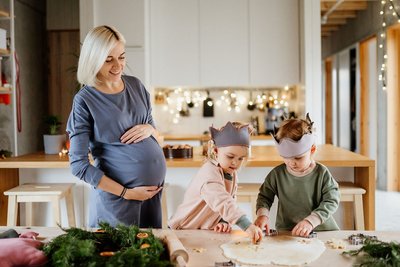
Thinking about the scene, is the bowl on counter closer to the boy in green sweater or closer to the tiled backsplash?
the boy in green sweater

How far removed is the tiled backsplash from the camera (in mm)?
6820

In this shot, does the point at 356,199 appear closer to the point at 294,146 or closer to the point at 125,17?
the point at 294,146

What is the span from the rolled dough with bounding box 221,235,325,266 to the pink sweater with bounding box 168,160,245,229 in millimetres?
231

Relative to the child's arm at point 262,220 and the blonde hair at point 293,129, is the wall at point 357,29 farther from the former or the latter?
the child's arm at point 262,220

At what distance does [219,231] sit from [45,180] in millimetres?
2489

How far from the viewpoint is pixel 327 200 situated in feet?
6.79

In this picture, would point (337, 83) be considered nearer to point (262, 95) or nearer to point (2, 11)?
→ point (262, 95)

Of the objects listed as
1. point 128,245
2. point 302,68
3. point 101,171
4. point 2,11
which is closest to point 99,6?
point 2,11

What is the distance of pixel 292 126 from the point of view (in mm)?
2078

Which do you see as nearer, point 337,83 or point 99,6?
point 99,6

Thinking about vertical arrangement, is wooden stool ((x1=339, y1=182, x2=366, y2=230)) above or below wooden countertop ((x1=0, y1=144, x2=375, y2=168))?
below

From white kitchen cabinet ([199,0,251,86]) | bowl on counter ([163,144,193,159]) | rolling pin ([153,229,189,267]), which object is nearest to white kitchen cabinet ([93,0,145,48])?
white kitchen cabinet ([199,0,251,86])

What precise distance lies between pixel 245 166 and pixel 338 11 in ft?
20.6

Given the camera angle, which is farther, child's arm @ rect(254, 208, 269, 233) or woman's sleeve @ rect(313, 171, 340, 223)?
woman's sleeve @ rect(313, 171, 340, 223)
